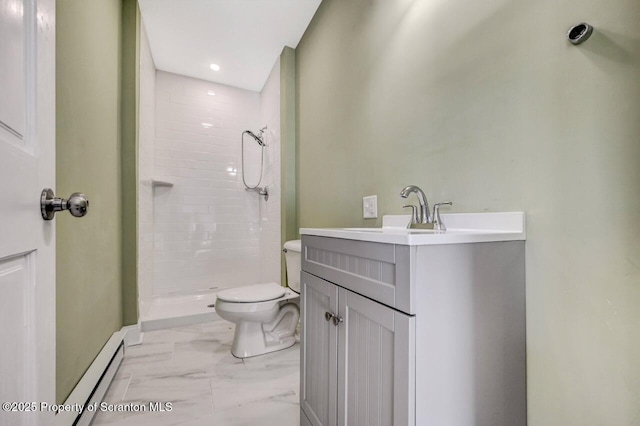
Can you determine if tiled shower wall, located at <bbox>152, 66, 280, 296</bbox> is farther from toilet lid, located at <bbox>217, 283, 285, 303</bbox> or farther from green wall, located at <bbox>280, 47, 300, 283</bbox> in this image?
toilet lid, located at <bbox>217, 283, 285, 303</bbox>

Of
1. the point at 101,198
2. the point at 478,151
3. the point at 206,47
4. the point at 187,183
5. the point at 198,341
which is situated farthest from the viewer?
the point at 187,183

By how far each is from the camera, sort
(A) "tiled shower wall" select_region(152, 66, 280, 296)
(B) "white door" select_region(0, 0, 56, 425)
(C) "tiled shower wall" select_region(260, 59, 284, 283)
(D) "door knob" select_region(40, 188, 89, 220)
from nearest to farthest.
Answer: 1. (B) "white door" select_region(0, 0, 56, 425)
2. (D) "door knob" select_region(40, 188, 89, 220)
3. (C) "tiled shower wall" select_region(260, 59, 284, 283)
4. (A) "tiled shower wall" select_region(152, 66, 280, 296)

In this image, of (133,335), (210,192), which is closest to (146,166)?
(210,192)

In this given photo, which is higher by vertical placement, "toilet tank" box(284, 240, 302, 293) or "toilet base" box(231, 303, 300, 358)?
"toilet tank" box(284, 240, 302, 293)

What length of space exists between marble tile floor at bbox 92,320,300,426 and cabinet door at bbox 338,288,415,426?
614mm

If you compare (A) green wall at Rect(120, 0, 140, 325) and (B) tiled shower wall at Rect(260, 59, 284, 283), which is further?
(B) tiled shower wall at Rect(260, 59, 284, 283)

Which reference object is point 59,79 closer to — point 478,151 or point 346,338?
point 346,338

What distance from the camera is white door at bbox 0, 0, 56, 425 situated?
453mm

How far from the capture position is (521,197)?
2.63 feet

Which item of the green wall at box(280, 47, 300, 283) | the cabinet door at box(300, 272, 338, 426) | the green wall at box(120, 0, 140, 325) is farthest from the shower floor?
the cabinet door at box(300, 272, 338, 426)

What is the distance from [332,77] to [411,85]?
2.60ft

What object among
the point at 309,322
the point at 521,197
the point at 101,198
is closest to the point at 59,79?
the point at 101,198

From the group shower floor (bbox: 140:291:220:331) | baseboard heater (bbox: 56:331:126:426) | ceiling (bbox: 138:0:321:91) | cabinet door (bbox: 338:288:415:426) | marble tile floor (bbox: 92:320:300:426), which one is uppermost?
ceiling (bbox: 138:0:321:91)

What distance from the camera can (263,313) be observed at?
1.78 metres
